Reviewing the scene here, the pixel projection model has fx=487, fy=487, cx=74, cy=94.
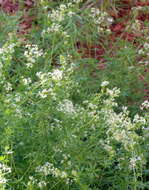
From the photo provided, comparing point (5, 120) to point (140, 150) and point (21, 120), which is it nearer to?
point (21, 120)

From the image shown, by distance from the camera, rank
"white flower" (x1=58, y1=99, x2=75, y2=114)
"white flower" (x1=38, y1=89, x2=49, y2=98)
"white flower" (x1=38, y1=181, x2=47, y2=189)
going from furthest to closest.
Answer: "white flower" (x1=58, y1=99, x2=75, y2=114), "white flower" (x1=38, y1=89, x2=49, y2=98), "white flower" (x1=38, y1=181, x2=47, y2=189)

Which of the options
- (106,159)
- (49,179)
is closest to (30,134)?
(49,179)

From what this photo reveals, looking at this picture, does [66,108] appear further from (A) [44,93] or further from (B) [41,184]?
(B) [41,184]

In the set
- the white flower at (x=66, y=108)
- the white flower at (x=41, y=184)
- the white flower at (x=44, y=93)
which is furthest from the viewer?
the white flower at (x=66, y=108)

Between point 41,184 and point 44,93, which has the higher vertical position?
point 44,93

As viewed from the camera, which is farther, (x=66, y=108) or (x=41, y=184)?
(x=66, y=108)

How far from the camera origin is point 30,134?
354 cm

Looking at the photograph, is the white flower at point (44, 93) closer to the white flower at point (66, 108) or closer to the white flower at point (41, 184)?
the white flower at point (66, 108)

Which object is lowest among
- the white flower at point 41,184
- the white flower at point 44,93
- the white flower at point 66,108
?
the white flower at point 41,184

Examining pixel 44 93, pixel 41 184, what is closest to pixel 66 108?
pixel 44 93

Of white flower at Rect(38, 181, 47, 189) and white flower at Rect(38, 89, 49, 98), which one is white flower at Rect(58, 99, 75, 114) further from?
white flower at Rect(38, 181, 47, 189)

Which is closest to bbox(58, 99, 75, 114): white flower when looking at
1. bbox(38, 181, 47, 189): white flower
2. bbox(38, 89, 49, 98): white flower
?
bbox(38, 89, 49, 98): white flower

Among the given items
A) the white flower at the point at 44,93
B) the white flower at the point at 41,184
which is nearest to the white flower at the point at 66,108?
the white flower at the point at 44,93

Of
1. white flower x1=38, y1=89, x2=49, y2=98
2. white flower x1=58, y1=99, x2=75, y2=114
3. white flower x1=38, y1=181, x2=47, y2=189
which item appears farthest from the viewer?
white flower x1=58, y1=99, x2=75, y2=114
